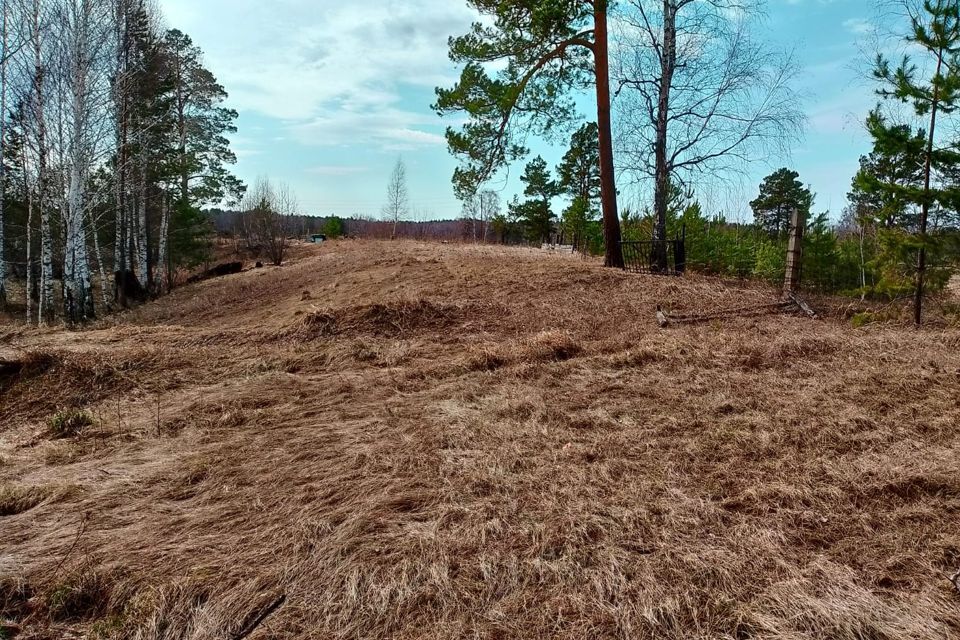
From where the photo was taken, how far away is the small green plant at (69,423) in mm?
3795

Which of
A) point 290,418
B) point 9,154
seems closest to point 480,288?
point 290,418

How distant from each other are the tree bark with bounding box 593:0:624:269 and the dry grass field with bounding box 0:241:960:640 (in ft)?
18.2

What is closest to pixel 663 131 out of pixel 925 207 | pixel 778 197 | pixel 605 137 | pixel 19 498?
pixel 605 137

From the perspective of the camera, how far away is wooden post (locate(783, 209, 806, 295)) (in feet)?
24.7

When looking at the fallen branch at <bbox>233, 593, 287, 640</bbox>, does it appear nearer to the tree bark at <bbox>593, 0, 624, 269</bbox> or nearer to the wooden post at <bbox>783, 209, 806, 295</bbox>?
the wooden post at <bbox>783, 209, 806, 295</bbox>

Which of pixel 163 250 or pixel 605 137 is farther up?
pixel 605 137

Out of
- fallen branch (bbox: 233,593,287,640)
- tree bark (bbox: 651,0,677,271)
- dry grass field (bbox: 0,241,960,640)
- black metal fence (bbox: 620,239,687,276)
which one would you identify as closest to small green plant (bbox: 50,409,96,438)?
dry grass field (bbox: 0,241,960,640)

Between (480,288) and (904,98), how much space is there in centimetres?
664

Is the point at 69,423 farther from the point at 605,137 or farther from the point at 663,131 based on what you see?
the point at 663,131

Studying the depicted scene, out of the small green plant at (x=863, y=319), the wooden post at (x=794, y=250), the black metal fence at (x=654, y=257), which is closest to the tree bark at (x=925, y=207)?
the small green plant at (x=863, y=319)

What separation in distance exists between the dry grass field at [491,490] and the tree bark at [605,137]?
554 centimetres

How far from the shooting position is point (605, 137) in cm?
1071

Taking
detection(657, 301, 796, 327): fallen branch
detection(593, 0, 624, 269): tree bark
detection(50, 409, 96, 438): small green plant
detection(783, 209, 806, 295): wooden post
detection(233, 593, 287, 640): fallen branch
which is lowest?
detection(233, 593, 287, 640): fallen branch

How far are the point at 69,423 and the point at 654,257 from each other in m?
10.2
